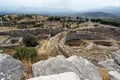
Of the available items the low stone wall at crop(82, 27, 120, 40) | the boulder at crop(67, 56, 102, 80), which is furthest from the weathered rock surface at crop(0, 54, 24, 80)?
the low stone wall at crop(82, 27, 120, 40)

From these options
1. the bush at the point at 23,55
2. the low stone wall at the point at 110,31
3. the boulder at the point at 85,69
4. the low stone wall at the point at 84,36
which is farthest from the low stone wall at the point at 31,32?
the boulder at the point at 85,69

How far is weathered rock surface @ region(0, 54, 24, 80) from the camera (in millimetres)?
5561

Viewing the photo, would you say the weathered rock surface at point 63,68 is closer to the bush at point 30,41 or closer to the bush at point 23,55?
the bush at point 23,55

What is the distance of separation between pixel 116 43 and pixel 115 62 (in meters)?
27.2

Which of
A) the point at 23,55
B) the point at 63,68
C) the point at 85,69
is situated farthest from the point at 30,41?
the point at 63,68

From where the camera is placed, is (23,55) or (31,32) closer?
(23,55)

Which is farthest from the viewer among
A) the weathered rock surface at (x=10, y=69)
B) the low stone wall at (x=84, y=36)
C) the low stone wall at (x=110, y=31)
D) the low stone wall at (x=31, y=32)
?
the low stone wall at (x=110, y=31)

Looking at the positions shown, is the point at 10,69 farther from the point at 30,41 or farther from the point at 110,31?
the point at 110,31

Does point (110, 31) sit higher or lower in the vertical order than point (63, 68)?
lower

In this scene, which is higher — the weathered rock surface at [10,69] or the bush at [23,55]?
the weathered rock surface at [10,69]

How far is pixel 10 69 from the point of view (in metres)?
5.95

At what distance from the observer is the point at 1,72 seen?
5.57 m

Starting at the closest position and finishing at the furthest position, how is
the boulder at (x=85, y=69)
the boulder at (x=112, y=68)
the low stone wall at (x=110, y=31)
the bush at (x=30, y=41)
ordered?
1. the boulder at (x=85, y=69)
2. the boulder at (x=112, y=68)
3. the bush at (x=30, y=41)
4. the low stone wall at (x=110, y=31)

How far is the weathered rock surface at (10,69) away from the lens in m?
5.56
